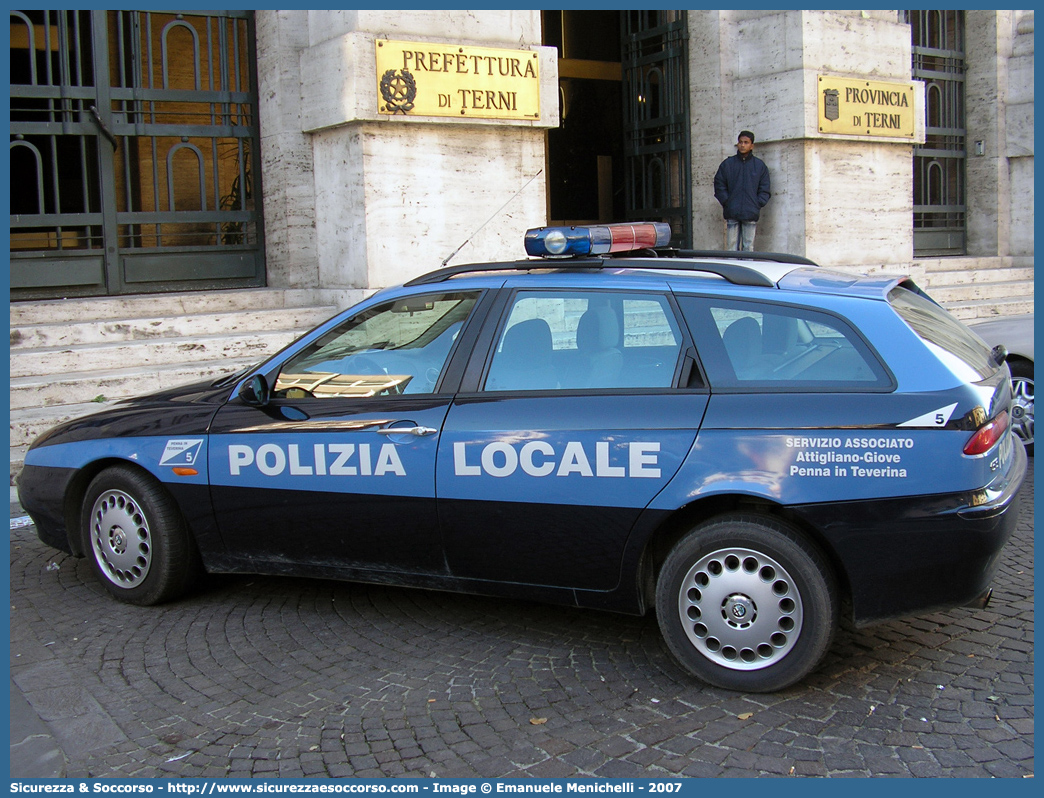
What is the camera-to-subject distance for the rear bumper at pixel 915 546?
12.3 feet

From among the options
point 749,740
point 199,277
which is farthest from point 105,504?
A: point 199,277

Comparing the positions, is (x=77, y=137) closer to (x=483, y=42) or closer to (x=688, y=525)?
(x=483, y=42)

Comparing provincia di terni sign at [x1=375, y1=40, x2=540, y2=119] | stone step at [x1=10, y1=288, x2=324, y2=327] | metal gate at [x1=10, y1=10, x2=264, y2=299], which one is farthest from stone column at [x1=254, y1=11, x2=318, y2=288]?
provincia di terni sign at [x1=375, y1=40, x2=540, y2=119]

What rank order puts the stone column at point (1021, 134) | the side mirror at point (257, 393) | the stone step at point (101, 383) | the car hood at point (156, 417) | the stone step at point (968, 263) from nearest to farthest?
the side mirror at point (257, 393) < the car hood at point (156, 417) < the stone step at point (101, 383) < the stone step at point (968, 263) < the stone column at point (1021, 134)

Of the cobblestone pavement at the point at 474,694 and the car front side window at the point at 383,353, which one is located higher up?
the car front side window at the point at 383,353

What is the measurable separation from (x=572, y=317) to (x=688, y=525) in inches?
38.5

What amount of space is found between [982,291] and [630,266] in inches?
429

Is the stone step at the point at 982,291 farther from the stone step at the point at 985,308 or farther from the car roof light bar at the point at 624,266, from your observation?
the car roof light bar at the point at 624,266

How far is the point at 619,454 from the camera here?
4.09 m

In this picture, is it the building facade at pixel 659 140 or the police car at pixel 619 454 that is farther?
the building facade at pixel 659 140

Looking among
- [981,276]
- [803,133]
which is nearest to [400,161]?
[803,133]

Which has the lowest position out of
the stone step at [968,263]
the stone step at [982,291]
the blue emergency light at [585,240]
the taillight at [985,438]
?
the taillight at [985,438]

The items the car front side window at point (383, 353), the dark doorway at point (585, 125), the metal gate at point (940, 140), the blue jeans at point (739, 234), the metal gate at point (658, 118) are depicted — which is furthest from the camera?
the dark doorway at point (585, 125)

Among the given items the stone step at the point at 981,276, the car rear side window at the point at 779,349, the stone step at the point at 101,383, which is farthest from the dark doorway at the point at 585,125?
the car rear side window at the point at 779,349
